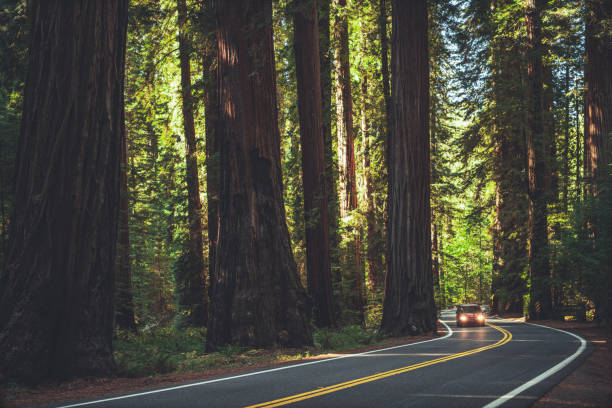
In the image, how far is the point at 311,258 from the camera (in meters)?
20.0

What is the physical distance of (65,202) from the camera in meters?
9.66

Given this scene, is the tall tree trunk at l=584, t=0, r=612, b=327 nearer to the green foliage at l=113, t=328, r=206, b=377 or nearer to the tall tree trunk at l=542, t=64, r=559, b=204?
the tall tree trunk at l=542, t=64, r=559, b=204

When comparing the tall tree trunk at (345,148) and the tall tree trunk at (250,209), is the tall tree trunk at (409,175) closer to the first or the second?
the tall tree trunk at (345,148)

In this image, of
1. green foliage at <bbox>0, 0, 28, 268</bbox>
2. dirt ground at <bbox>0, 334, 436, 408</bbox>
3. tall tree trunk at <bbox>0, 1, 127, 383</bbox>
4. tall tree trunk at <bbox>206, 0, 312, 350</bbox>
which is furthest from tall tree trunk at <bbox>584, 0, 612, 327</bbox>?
green foliage at <bbox>0, 0, 28, 268</bbox>

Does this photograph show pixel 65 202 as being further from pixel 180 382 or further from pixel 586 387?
pixel 586 387

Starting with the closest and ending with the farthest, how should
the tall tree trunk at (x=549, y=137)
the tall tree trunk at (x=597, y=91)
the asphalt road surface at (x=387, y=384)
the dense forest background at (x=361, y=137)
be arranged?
the asphalt road surface at (x=387, y=384), the dense forest background at (x=361, y=137), the tall tree trunk at (x=597, y=91), the tall tree trunk at (x=549, y=137)

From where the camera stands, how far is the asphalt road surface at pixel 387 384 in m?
6.97

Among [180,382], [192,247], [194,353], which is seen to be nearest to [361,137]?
[192,247]

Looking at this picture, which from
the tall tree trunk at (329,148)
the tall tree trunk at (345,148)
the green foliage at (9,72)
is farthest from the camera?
the tall tree trunk at (345,148)

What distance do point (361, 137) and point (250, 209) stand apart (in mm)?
17776

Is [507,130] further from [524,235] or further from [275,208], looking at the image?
[275,208]

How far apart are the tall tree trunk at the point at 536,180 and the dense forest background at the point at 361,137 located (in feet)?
0.26

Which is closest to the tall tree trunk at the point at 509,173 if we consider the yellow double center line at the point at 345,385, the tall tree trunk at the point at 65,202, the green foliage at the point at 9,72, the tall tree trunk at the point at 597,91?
the tall tree trunk at the point at 597,91

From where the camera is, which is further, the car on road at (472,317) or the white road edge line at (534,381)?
the car on road at (472,317)
